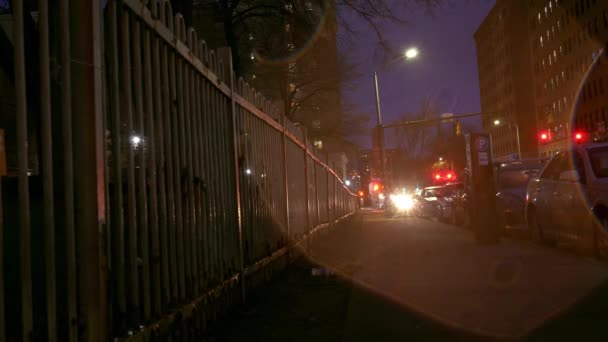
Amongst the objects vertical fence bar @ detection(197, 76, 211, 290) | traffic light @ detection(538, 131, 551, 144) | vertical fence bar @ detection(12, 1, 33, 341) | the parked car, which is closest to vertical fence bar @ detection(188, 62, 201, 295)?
vertical fence bar @ detection(197, 76, 211, 290)

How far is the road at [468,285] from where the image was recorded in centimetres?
487

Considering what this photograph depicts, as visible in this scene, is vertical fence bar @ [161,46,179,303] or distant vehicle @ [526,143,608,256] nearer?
vertical fence bar @ [161,46,179,303]

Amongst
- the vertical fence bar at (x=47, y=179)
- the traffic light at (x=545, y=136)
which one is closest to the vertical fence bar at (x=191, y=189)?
the vertical fence bar at (x=47, y=179)

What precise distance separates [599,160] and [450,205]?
1086 centimetres

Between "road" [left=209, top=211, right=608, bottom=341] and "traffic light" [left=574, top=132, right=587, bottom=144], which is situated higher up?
"traffic light" [left=574, top=132, right=587, bottom=144]

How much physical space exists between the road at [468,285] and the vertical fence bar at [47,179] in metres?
2.71

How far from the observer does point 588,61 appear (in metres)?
58.0

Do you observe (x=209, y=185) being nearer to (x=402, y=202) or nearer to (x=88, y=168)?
(x=88, y=168)

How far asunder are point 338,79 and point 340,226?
1406 centimetres

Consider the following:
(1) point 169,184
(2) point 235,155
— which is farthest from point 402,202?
(1) point 169,184

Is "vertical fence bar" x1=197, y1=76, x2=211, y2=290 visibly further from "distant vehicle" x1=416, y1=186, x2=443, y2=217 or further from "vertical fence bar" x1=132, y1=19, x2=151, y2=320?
"distant vehicle" x1=416, y1=186, x2=443, y2=217

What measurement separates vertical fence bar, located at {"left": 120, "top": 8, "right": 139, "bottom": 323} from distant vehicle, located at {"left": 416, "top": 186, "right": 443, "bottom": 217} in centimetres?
2012

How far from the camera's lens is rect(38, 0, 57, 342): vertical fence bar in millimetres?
2369

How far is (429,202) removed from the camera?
78.1ft
